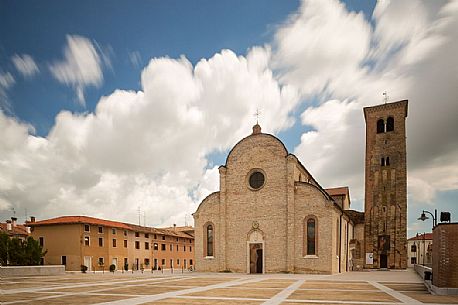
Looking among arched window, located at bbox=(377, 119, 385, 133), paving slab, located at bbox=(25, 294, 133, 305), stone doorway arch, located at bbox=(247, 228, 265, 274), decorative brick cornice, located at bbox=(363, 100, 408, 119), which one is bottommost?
stone doorway arch, located at bbox=(247, 228, 265, 274)

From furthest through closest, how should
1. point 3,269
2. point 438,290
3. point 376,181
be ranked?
1. point 376,181
2. point 3,269
3. point 438,290

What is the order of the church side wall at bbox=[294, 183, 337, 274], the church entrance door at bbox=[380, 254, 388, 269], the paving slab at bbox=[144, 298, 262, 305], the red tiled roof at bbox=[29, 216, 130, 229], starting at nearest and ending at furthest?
the paving slab at bbox=[144, 298, 262, 305], the church side wall at bbox=[294, 183, 337, 274], the red tiled roof at bbox=[29, 216, 130, 229], the church entrance door at bbox=[380, 254, 388, 269]

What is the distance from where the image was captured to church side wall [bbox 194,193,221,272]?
37019mm

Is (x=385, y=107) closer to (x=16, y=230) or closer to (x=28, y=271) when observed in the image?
(x=28, y=271)

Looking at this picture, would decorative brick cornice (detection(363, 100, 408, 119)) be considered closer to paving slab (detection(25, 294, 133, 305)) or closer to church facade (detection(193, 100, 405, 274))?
church facade (detection(193, 100, 405, 274))

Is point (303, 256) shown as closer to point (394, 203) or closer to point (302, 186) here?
point (302, 186)

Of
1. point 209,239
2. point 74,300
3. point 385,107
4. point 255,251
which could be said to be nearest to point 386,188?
point 385,107

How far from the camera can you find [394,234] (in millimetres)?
47375

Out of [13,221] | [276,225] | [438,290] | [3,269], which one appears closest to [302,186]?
[276,225]

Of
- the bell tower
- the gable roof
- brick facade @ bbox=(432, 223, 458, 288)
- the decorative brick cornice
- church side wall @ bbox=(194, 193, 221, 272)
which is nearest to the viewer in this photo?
brick facade @ bbox=(432, 223, 458, 288)

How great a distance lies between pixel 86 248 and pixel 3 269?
13792 mm

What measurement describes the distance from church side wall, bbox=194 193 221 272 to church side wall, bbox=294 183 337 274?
886 cm

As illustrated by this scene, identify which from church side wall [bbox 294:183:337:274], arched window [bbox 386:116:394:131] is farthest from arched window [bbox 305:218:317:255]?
arched window [bbox 386:116:394:131]

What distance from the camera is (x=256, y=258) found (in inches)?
1419
